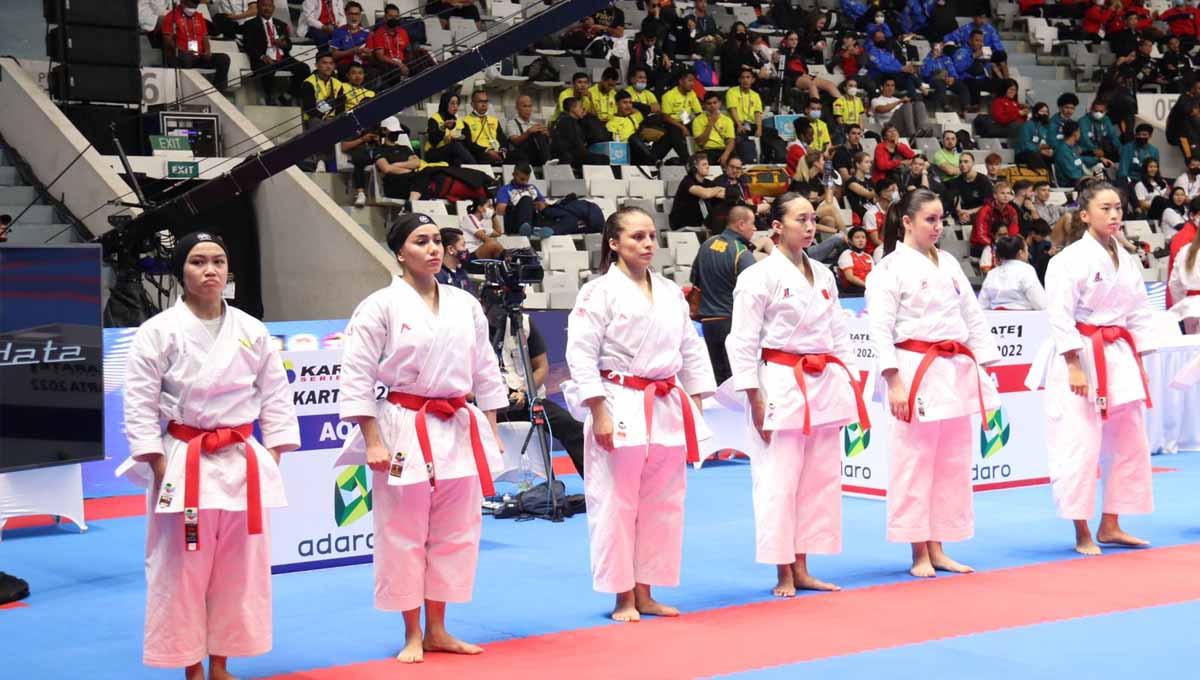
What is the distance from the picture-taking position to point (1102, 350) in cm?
711

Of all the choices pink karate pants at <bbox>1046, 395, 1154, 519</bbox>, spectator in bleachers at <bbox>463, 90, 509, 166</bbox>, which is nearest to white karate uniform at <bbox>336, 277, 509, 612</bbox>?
pink karate pants at <bbox>1046, 395, 1154, 519</bbox>

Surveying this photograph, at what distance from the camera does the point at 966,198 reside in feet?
57.3

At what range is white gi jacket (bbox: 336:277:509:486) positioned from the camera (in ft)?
17.2

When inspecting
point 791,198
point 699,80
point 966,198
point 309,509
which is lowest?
point 309,509

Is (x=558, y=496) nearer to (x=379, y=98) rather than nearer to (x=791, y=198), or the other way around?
(x=791, y=198)

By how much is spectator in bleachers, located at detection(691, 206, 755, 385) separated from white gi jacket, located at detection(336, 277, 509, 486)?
6010mm

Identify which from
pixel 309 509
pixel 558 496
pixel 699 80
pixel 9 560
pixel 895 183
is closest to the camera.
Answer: pixel 309 509

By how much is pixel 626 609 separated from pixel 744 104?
1242cm

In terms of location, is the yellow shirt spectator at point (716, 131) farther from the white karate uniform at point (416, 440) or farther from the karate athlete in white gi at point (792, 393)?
the white karate uniform at point (416, 440)

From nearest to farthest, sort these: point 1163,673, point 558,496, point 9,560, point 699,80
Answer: point 1163,673
point 9,560
point 558,496
point 699,80

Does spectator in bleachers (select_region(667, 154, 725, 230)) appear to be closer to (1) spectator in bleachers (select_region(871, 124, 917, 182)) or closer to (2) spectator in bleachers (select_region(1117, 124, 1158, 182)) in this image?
(1) spectator in bleachers (select_region(871, 124, 917, 182))

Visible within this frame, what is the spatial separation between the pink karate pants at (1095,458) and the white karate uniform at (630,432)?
88.1 inches

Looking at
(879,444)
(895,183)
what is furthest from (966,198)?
(879,444)

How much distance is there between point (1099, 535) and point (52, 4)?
1109 cm
